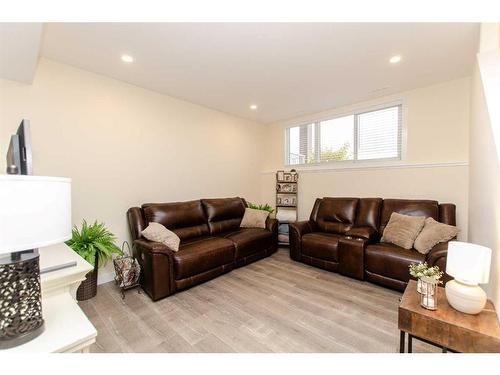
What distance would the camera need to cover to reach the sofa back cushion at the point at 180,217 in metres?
3.02

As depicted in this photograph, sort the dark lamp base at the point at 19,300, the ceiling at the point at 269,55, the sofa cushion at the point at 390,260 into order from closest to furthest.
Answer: the dark lamp base at the point at 19,300 < the ceiling at the point at 269,55 < the sofa cushion at the point at 390,260

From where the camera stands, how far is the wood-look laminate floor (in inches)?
68.7

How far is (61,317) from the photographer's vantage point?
3.31 feet

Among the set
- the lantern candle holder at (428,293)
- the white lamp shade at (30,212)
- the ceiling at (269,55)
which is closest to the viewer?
the white lamp shade at (30,212)

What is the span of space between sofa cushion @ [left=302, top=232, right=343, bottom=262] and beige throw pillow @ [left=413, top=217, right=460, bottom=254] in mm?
921

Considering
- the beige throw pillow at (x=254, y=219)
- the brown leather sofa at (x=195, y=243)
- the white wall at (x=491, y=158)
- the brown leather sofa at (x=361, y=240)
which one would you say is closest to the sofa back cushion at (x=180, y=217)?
the brown leather sofa at (x=195, y=243)

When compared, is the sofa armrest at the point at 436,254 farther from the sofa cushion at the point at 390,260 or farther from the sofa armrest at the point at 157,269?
the sofa armrest at the point at 157,269

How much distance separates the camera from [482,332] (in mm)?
1154

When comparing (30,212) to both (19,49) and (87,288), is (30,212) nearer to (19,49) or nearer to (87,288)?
(19,49)

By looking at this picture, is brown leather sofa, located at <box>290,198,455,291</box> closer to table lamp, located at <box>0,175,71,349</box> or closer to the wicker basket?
the wicker basket

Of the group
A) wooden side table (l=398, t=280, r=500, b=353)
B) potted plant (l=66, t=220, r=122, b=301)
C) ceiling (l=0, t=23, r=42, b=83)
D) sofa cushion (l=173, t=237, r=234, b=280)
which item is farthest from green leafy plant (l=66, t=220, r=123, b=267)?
wooden side table (l=398, t=280, r=500, b=353)

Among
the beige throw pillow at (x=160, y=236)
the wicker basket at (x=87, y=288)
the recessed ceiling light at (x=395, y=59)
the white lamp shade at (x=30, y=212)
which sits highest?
the recessed ceiling light at (x=395, y=59)

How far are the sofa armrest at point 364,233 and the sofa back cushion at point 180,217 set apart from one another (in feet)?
7.10
